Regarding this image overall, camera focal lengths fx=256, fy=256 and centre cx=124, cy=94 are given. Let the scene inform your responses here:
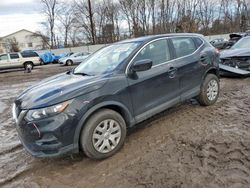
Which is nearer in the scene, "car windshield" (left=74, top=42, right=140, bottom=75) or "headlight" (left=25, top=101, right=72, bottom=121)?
"headlight" (left=25, top=101, right=72, bottom=121)

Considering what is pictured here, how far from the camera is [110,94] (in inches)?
150

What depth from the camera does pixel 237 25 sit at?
56500 mm

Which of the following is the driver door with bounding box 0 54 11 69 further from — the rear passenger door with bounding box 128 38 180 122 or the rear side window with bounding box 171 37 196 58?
the rear passenger door with bounding box 128 38 180 122

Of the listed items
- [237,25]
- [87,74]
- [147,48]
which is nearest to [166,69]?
[147,48]

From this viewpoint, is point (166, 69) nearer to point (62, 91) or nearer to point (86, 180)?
point (62, 91)

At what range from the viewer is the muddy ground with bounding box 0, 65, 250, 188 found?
125 inches

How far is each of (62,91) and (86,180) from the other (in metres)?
1.24

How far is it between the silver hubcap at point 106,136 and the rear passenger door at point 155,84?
48cm

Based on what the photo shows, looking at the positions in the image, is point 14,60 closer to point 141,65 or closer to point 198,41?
point 198,41

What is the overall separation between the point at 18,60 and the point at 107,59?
21.4 m

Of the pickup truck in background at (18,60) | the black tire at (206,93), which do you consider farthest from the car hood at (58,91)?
the pickup truck in background at (18,60)

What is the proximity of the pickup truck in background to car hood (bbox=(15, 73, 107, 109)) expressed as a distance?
20920 millimetres

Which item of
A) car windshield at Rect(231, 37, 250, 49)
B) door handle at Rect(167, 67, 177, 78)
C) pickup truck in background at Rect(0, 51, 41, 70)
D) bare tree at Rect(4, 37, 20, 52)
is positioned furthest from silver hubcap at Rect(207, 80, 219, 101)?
bare tree at Rect(4, 37, 20, 52)

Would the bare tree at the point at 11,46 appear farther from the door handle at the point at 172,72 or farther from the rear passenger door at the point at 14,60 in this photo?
the door handle at the point at 172,72
